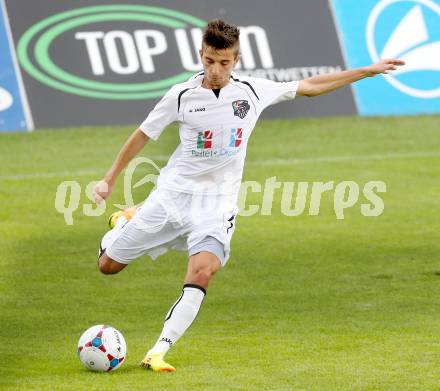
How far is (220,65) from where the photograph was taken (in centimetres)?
876

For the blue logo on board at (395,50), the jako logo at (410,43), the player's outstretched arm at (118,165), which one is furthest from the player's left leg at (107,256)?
the jako logo at (410,43)

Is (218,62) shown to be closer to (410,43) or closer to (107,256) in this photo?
(107,256)

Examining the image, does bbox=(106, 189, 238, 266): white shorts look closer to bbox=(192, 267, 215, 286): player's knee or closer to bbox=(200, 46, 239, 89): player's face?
bbox=(192, 267, 215, 286): player's knee

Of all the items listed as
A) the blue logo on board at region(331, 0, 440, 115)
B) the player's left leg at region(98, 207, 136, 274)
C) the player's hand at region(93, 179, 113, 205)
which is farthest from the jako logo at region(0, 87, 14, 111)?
the player's hand at region(93, 179, 113, 205)

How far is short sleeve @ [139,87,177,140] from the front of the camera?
8.96m

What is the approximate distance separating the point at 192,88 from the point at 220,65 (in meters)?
0.36

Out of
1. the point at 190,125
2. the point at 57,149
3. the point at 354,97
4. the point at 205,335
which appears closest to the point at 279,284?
the point at 205,335

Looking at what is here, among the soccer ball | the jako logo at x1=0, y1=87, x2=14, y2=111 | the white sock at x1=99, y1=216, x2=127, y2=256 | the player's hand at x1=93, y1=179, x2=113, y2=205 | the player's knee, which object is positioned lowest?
the jako logo at x1=0, y1=87, x2=14, y2=111

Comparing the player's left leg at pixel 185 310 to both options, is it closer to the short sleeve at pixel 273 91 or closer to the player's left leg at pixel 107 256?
the player's left leg at pixel 107 256

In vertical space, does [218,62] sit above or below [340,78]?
above

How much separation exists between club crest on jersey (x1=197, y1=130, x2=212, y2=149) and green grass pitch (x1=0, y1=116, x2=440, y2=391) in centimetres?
147

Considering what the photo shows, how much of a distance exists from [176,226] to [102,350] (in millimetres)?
1274

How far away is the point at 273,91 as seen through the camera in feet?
30.6

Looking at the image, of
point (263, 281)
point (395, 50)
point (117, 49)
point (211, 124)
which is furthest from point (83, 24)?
point (211, 124)
